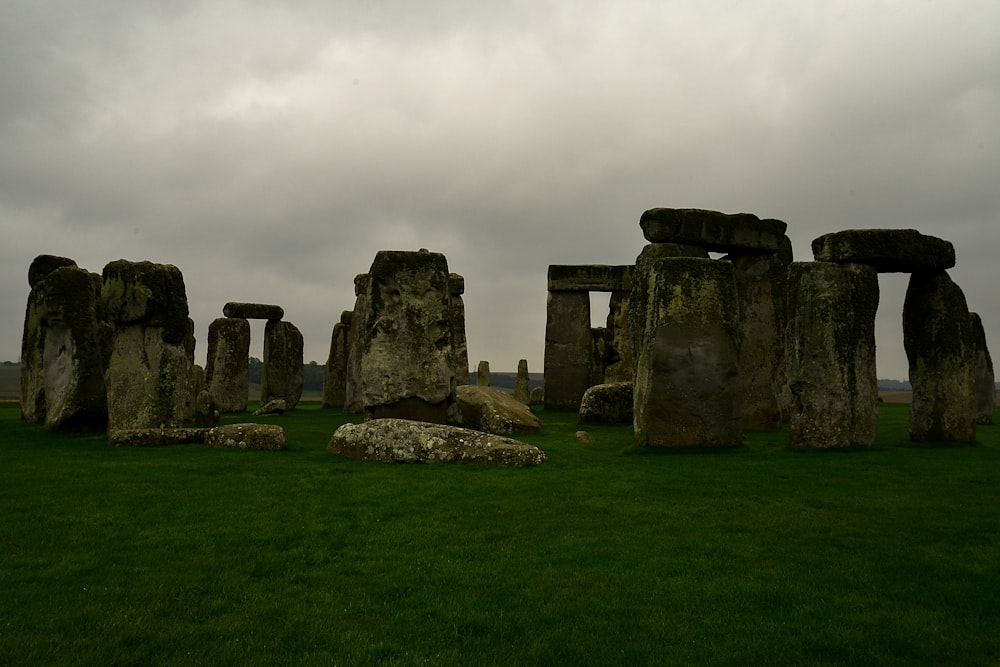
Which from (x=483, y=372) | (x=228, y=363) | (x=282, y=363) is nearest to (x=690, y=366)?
(x=228, y=363)

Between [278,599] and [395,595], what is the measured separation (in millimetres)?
680

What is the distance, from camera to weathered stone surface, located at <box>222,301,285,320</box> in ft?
79.5

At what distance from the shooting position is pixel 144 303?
439 inches

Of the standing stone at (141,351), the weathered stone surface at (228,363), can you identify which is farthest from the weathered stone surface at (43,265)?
the weathered stone surface at (228,363)

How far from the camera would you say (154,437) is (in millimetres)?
10055

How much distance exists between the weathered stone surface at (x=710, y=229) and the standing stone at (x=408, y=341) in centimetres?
538

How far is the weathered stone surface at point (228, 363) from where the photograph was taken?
23031 millimetres

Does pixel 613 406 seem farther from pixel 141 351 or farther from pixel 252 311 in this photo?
pixel 252 311

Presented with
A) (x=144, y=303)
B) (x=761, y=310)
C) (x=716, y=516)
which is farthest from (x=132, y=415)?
(x=761, y=310)

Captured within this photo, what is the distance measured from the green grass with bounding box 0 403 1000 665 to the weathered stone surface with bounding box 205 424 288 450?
4.46 ft

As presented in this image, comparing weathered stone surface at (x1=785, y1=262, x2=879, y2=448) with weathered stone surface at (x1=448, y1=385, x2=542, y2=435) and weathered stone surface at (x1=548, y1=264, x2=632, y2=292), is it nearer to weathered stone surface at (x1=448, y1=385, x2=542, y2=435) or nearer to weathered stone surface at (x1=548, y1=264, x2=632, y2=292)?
weathered stone surface at (x1=448, y1=385, x2=542, y2=435)

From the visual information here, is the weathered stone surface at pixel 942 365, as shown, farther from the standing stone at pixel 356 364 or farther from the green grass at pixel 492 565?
the standing stone at pixel 356 364

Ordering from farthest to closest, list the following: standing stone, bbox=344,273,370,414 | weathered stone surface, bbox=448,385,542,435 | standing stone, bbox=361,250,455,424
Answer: standing stone, bbox=344,273,370,414
weathered stone surface, bbox=448,385,542,435
standing stone, bbox=361,250,455,424

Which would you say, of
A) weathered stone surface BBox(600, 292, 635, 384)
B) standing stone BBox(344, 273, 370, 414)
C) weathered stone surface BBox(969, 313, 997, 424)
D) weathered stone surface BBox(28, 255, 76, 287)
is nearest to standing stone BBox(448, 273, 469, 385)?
standing stone BBox(344, 273, 370, 414)
